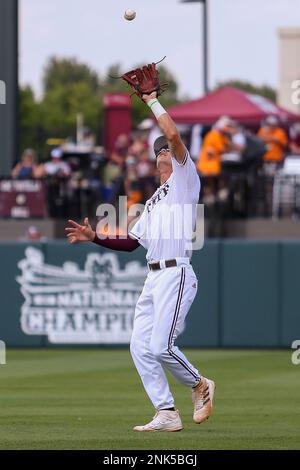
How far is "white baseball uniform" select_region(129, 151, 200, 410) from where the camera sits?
31.5 feet

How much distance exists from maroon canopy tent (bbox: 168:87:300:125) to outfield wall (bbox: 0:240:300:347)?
5246 millimetres

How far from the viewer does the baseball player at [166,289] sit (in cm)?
961

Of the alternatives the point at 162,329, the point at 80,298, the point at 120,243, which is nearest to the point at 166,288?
the point at 162,329

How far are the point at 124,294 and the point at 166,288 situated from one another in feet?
34.0

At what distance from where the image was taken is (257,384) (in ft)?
46.5

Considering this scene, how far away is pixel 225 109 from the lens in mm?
24953

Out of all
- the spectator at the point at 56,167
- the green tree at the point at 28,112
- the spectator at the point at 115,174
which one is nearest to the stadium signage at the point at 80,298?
the spectator at the point at 115,174

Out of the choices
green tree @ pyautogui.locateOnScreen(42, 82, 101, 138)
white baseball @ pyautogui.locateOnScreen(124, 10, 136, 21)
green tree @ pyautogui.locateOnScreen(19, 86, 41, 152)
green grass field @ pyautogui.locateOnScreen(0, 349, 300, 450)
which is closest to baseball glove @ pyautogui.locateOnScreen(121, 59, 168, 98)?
white baseball @ pyautogui.locateOnScreen(124, 10, 136, 21)

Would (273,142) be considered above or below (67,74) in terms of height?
below

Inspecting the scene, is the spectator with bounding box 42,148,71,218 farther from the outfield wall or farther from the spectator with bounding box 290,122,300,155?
the spectator with bounding box 290,122,300,155

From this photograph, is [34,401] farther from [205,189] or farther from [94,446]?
[205,189]

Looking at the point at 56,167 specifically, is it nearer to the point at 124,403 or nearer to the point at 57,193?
the point at 57,193

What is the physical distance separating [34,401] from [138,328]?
2797 mm
